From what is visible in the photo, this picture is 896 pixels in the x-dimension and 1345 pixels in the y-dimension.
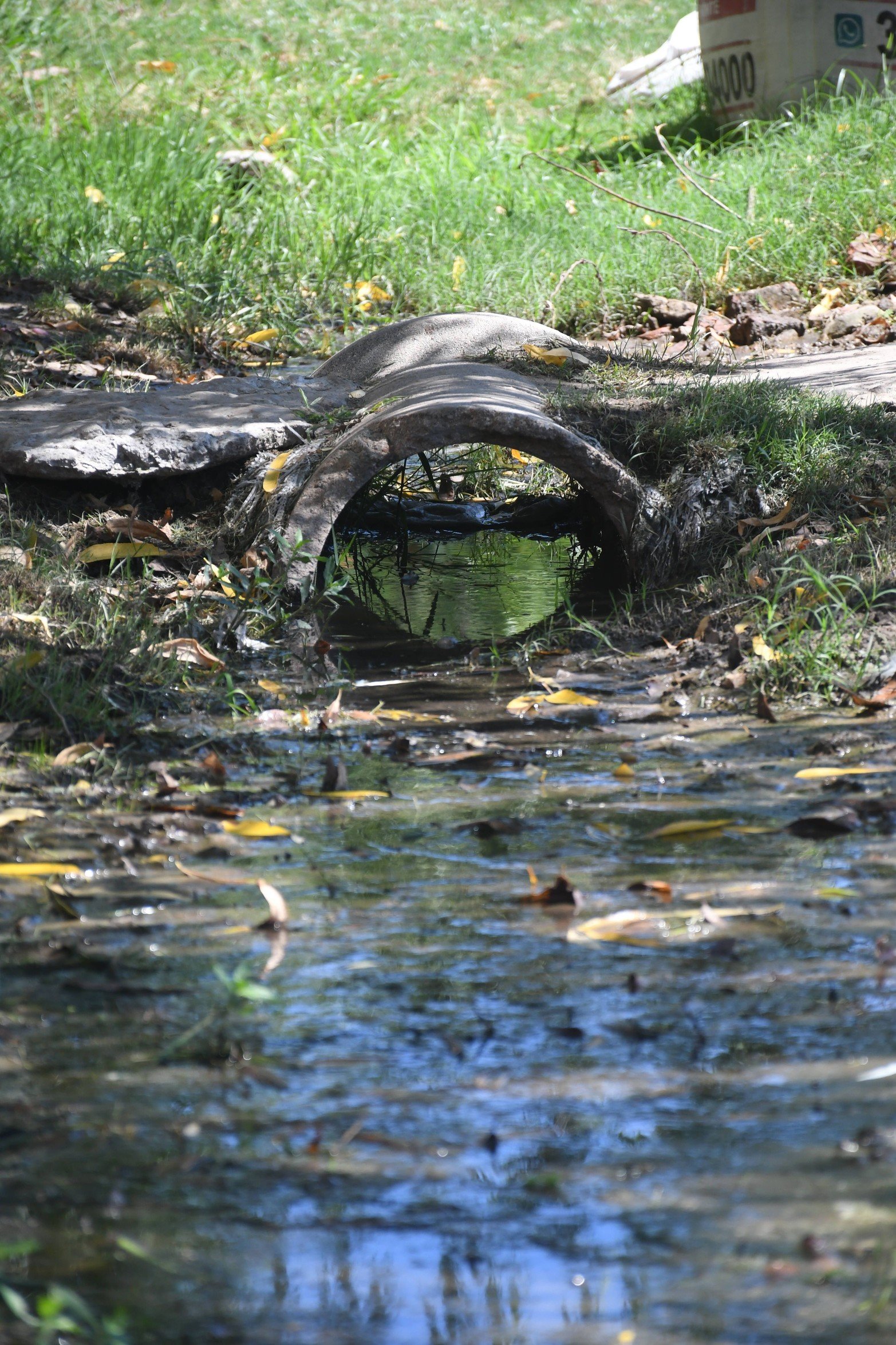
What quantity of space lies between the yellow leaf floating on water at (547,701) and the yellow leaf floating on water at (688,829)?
0.79 metres

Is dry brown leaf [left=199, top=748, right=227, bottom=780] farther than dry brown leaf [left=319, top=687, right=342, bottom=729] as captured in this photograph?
No

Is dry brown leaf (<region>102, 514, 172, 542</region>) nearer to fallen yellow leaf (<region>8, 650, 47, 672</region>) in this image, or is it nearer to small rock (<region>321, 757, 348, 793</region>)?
fallen yellow leaf (<region>8, 650, 47, 672</region>)

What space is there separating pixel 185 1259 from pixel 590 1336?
479mm

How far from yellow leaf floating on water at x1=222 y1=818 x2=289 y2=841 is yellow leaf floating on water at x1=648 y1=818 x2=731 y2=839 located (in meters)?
0.74

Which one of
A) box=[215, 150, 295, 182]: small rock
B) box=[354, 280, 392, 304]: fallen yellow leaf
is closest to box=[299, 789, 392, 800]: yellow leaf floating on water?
box=[354, 280, 392, 304]: fallen yellow leaf

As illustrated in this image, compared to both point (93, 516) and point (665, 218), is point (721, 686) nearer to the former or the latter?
point (93, 516)

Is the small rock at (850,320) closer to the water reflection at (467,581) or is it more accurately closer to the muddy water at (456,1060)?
the water reflection at (467,581)

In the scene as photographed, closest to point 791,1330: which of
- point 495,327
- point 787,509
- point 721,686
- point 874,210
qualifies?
point 721,686

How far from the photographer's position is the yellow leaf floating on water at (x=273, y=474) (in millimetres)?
4438

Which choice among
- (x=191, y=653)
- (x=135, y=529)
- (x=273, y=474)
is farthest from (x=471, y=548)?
(x=191, y=653)

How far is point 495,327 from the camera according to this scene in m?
5.41

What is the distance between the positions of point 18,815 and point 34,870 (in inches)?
8.5

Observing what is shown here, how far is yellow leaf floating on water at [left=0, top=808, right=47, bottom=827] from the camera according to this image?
8.56 feet

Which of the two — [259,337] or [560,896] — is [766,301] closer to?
[259,337]
